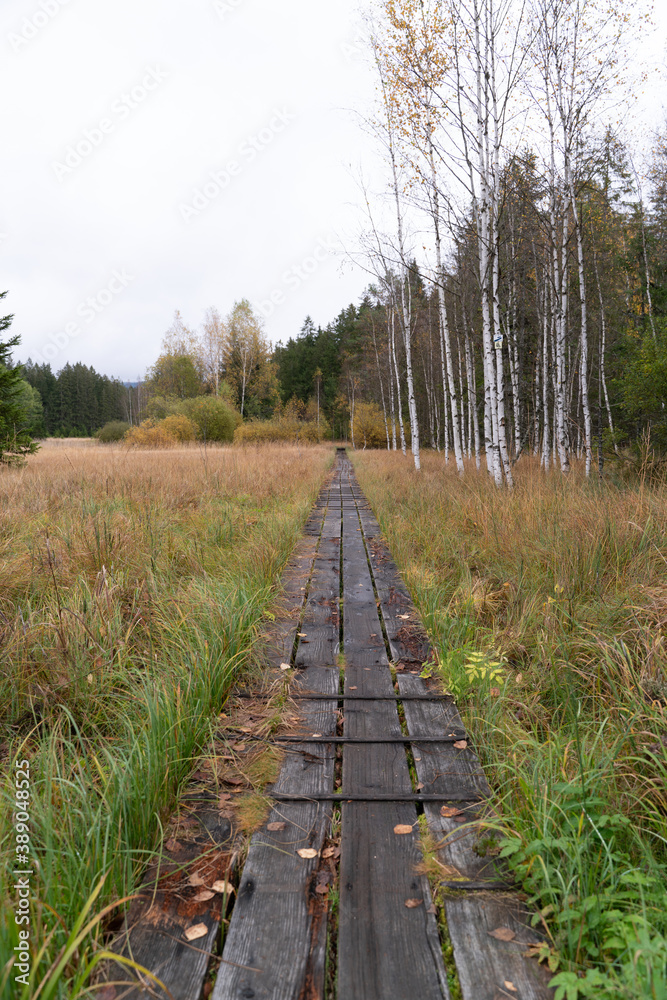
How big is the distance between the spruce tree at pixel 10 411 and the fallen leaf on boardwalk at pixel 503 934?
11.4 metres

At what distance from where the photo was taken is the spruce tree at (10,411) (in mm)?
10250

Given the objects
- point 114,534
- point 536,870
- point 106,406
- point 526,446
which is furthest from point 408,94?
point 106,406

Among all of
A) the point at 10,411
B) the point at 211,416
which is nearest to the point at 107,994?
the point at 10,411

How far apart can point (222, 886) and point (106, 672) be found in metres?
1.40

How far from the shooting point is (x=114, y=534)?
457cm

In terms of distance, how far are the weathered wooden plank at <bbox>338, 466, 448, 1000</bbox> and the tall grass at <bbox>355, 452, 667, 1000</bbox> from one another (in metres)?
0.33

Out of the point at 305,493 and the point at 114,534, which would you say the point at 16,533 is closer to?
the point at 114,534

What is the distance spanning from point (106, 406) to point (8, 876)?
301ft

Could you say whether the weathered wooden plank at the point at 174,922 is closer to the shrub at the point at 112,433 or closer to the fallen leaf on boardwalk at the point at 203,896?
the fallen leaf on boardwalk at the point at 203,896

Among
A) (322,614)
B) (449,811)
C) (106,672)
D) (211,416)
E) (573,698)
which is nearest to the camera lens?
(449,811)

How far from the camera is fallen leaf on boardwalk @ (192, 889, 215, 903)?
1.56 metres

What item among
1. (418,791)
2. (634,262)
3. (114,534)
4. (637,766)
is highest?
(634,262)

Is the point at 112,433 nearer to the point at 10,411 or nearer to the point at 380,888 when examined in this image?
the point at 10,411

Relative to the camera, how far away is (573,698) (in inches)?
98.5
